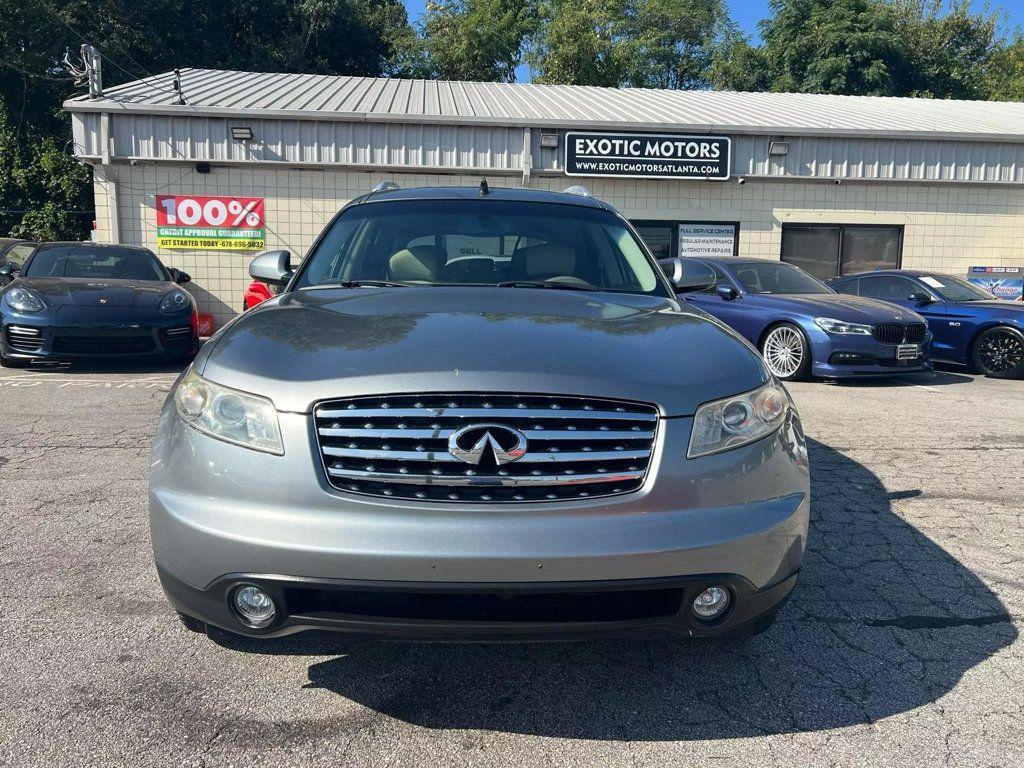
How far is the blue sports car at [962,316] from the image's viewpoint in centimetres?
1014

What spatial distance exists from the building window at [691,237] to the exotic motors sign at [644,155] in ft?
3.09

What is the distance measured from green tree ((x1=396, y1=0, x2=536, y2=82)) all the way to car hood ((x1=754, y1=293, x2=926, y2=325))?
2529cm

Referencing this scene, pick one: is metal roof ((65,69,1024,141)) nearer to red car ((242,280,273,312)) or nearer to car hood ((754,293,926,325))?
car hood ((754,293,926,325))

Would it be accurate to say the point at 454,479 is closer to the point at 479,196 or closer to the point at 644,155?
the point at 479,196

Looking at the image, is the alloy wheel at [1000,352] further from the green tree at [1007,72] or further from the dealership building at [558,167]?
the green tree at [1007,72]

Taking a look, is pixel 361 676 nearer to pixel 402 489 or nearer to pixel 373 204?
pixel 402 489

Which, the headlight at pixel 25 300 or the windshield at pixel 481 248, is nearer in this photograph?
the windshield at pixel 481 248

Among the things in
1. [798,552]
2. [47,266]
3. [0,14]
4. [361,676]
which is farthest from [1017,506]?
[0,14]

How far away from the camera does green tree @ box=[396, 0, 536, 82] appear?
104 ft

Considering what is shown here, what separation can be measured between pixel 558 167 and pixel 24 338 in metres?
9.31

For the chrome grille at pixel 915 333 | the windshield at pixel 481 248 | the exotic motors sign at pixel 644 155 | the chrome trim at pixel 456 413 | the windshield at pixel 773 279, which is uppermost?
the exotic motors sign at pixel 644 155

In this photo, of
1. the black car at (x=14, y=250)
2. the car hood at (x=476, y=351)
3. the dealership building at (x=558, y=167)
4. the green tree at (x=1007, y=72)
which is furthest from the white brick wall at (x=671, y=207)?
the green tree at (x=1007, y=72)

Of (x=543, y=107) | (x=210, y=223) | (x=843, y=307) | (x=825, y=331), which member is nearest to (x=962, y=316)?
(x=843, y=307)

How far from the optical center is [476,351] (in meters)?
2.37
